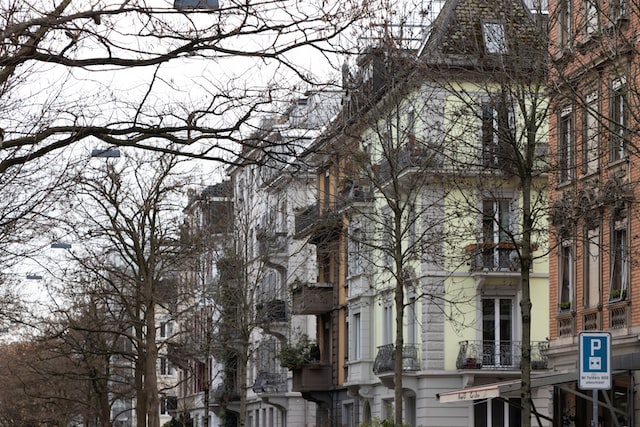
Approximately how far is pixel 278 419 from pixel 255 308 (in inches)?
432

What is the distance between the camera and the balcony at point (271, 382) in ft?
210

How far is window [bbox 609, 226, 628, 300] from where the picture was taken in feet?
101

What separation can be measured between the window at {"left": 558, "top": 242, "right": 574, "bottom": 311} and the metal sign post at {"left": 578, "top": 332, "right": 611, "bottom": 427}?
15.9m

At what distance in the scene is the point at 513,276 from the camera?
1756 inches

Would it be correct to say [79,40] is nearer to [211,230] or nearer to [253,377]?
[211,230]

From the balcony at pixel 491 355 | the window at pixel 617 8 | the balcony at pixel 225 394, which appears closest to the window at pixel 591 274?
the window at pixel 617 8

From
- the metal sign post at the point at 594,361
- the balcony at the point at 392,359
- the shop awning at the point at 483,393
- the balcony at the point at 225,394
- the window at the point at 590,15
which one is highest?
the window at the point at 590,15

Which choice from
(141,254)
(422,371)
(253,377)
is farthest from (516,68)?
(253,377)

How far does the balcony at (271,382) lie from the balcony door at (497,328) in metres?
20.0

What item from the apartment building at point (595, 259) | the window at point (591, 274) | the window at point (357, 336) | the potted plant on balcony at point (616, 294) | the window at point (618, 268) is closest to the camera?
the apartment building at point (595, 259)

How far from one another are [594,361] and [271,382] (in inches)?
1845

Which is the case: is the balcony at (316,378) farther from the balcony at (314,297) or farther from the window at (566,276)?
the window at (566,276)

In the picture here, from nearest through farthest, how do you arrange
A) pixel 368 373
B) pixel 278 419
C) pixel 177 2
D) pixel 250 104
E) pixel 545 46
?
pixel 177 2 < pixel 250 104 < pixel 545 46 < pixel 368 373 < pixel 278 419

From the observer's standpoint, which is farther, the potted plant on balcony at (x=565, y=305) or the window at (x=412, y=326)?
the window at (x=412, y=326)
